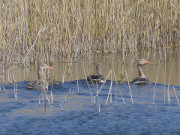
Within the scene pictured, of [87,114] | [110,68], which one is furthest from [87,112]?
[110,68]

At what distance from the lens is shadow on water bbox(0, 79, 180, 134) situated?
752 cm

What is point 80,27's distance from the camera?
48.0 ft

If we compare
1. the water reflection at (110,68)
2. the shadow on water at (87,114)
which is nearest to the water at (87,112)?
the shadow on water at (87,114)

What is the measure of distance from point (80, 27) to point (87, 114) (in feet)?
21.4

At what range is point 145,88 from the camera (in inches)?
441

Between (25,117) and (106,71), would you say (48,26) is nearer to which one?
(106,71)

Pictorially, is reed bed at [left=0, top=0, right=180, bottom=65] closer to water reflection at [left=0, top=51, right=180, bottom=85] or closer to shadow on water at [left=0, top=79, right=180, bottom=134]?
water reflection at [left=0, top=51, right=180, bottom=85]

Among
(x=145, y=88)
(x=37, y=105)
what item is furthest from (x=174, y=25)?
(x=37, y=105)

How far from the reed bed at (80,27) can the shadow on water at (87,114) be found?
11.5ft

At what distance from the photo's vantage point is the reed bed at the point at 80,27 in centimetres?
1379

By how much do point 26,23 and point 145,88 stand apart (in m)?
4.24

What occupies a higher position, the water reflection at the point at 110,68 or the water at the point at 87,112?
the water reflection at the point at 110,68

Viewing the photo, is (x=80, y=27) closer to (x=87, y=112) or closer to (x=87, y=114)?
(x=87, y=112)

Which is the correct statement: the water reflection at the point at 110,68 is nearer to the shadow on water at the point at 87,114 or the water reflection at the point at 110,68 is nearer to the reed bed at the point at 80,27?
the reed bed at the point at 80,27
